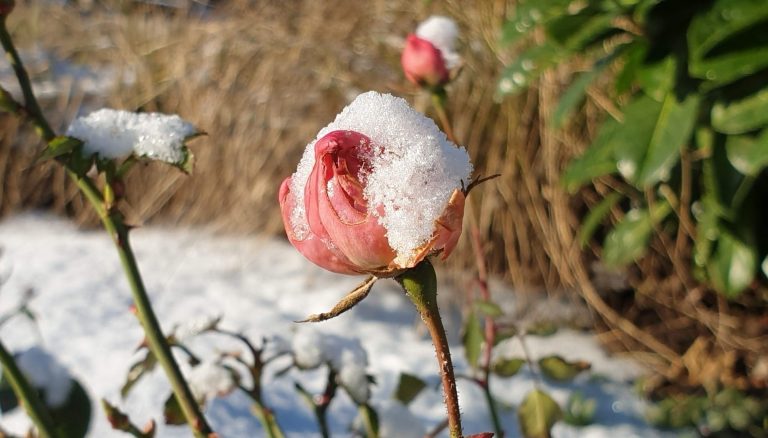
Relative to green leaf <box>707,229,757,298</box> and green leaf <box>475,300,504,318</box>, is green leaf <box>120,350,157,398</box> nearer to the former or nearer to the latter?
green leaf <box>475,300,504,318</box>

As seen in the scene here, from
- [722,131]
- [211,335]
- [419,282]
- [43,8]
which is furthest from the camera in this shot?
[43,8]

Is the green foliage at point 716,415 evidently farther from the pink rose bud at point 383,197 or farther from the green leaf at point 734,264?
the pink rose bud at point 383,197

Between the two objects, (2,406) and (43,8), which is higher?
(2,406)

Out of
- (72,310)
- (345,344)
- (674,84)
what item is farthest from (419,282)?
(72,310)

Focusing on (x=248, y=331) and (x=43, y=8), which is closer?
(x=248, y=331)

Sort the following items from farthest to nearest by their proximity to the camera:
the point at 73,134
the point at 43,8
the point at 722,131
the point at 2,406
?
1. the point at 43,8
2. the point at 722,131
3. the point at 2,406
4. the point at 73,134

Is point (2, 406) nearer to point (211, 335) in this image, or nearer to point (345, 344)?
point (345, 344)

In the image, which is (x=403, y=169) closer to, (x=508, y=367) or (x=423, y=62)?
(x=423, y=62)

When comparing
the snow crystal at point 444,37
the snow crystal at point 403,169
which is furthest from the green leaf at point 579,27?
the snow crystal at point 403,169
